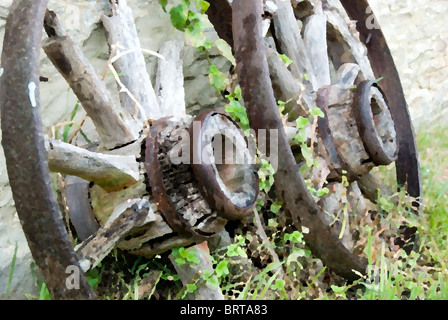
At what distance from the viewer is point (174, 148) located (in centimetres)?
174

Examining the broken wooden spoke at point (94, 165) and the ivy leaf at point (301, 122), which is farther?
the ivy leaf at point (301, 122)

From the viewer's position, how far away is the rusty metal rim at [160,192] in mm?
1714

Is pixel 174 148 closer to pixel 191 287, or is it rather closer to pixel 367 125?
pixel 191 287

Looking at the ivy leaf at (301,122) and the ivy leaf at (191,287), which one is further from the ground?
the ivy leaf at (301,122)

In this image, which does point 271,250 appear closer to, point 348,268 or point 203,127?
point 348,268

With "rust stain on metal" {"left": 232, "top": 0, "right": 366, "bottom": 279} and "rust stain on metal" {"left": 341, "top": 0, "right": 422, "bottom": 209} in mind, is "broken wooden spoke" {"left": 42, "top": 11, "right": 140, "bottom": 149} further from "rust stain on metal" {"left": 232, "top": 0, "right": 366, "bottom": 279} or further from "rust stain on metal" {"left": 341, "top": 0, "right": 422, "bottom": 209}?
"rust stain on metal" {"left": 341, "top": 0, "right": 422, "bottom": 209}

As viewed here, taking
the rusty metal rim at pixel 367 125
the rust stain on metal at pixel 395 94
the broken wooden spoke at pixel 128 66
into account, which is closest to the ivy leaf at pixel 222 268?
the broken wooden spoke at pixel 128 66

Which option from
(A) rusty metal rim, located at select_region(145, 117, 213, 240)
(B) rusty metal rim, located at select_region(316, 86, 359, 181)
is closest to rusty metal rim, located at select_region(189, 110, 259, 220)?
(A) rusty metal rim, located at select_region(145, 117, 213, 240)

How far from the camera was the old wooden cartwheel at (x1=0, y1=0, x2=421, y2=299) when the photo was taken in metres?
1.30

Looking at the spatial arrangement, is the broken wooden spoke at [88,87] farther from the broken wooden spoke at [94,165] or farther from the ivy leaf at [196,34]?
the ivy leaf at [196,34]

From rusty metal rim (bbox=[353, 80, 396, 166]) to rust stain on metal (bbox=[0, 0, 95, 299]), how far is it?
4.76 ft

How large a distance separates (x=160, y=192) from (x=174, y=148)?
5.9 inches

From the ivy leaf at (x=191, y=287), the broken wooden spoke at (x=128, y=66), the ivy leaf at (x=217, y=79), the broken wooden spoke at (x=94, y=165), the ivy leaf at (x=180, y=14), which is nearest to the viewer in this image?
the broken wooden spoke at (x=94, y=165)

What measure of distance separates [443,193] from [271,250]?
55.8 inches
